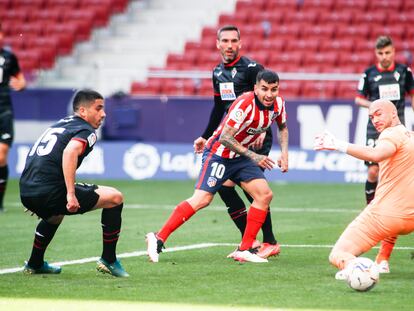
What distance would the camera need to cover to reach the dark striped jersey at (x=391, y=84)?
13.4m

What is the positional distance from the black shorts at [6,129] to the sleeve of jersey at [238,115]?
6235 millimetres

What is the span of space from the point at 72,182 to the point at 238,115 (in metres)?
2.09

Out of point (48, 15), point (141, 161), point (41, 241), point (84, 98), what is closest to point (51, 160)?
point (84, 98)

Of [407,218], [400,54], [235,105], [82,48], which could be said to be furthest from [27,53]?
[407,218]

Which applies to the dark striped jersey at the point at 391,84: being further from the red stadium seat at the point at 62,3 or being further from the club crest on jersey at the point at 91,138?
the red stadium seat at the point at 62,3

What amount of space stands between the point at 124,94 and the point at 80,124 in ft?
42.0

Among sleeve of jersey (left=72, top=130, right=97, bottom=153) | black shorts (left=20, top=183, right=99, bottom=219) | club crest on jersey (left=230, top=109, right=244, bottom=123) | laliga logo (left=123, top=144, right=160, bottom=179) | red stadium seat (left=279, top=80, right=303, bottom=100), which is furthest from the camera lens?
red stadium seat (left=279, top=80, right=303, bottom=100)

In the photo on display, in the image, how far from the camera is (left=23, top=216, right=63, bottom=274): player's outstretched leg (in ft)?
30.9

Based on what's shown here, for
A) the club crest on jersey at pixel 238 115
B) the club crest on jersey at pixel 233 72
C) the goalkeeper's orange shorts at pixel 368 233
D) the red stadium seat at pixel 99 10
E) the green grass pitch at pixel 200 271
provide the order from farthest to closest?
the red stadium seat at pixel 99 10, the club crest on jersey at pixel 233 72, the club crest on jersey at pixel 238 115, the goalkeeper's orange shorts at pixel 368 233, the green grass pitch at pixel 200 271

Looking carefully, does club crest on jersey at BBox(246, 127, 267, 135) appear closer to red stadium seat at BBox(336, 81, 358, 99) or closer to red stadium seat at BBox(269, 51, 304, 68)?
red stadium seat at BBox(336, 81, 358, 99)

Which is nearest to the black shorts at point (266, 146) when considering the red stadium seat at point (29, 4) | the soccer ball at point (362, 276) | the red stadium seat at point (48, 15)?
the soccer ball at point (362, 276)

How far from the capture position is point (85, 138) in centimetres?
891

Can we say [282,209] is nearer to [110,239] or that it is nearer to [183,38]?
[110,239]

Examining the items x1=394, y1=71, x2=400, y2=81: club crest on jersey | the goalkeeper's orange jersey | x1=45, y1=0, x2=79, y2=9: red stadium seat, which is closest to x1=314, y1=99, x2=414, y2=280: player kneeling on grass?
Answer: the goalkeeper's orange jersey
